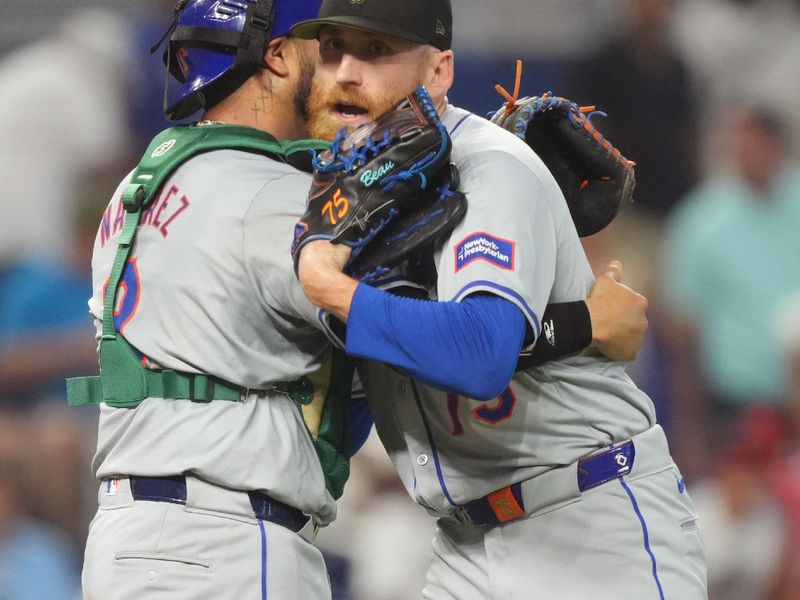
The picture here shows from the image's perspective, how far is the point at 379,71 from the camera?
9.28 feet

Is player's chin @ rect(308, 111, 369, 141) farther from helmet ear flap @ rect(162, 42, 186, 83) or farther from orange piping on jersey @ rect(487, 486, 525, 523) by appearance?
orange piping on jersey @ rect(487, 486, 525, 523)

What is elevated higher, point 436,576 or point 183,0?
point 183,0

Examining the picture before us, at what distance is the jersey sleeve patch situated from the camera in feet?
8.16

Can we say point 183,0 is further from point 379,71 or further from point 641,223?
point 641,223

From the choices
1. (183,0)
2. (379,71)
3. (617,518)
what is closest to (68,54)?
(183,0)

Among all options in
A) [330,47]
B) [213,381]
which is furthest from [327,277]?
[330,47]

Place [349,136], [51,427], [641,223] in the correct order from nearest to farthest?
[349,136]
[51,427]
[641,223]

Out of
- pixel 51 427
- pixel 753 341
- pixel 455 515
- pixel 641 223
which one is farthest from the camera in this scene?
pixel 641 223

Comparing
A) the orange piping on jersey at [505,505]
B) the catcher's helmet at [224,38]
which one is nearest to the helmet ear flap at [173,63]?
the catcher's helmet at [224,38]

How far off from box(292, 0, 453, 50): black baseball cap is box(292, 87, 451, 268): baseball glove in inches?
9.0

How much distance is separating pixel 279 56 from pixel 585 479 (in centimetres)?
122

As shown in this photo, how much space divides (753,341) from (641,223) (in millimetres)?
860

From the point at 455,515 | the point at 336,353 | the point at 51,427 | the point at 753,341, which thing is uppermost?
the point at 336,353

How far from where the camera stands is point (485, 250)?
2.50m
